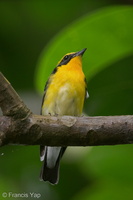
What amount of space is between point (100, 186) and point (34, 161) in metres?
0.91

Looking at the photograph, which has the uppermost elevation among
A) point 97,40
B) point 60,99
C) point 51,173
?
point 97,40

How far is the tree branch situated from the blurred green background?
2.11ft

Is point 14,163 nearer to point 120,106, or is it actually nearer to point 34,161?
point 34,161

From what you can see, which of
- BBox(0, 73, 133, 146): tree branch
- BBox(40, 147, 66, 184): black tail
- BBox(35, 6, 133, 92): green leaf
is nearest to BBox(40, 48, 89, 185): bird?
BBox(40, 147, 66, 184): black tail

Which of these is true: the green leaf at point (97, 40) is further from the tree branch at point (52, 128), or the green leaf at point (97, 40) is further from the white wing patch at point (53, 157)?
the white wing patch at point (53, 157)

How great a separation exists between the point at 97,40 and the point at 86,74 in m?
0.30

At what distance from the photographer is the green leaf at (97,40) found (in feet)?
11.5

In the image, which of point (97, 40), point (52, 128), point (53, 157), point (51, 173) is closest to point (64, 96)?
point (53, 157)

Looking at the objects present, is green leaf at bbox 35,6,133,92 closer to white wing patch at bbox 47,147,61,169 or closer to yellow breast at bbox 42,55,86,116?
yellow breast at bbox 42,55,86,116

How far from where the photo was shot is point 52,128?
306cm

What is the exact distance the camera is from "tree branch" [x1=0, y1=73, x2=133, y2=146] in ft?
9.66

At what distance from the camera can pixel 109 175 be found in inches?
147

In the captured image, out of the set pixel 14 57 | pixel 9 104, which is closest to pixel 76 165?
pixel 14 57

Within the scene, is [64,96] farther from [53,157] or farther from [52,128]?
[52,128]
